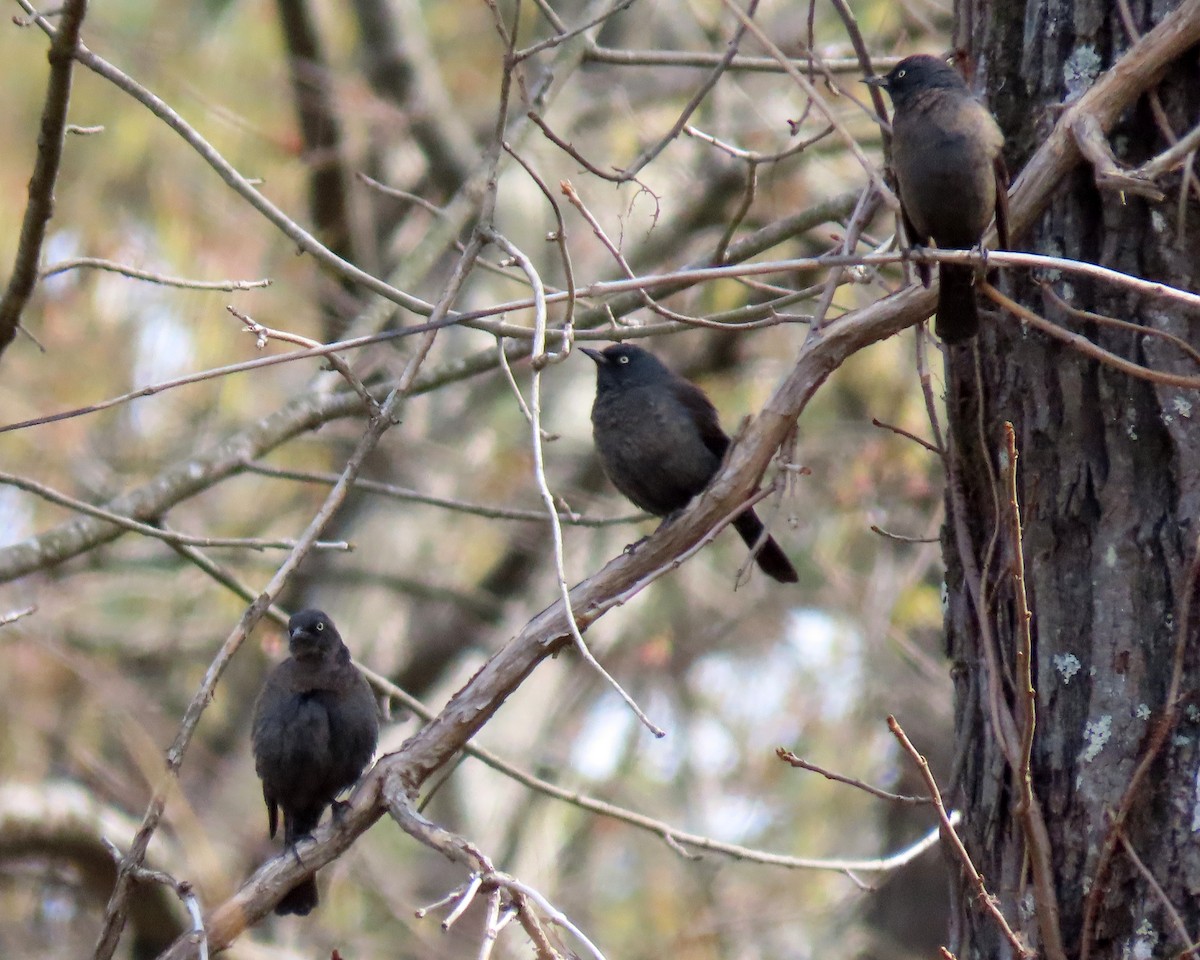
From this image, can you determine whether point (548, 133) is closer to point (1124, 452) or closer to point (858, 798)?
point (1124, 452)

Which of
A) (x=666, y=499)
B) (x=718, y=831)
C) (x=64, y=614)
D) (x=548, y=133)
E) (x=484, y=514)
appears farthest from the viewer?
(x=718, y=831)

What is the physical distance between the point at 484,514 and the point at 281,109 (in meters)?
6.15

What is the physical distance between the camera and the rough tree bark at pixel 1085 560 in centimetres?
292

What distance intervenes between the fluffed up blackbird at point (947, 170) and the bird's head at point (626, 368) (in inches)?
70.7

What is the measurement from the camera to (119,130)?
29.7 ft

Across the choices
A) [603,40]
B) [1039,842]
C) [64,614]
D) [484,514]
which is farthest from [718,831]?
[1039,842]

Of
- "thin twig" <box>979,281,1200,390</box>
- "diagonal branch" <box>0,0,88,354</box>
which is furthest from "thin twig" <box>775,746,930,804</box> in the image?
"diagonal branch" <box>0,0,88,354</box>

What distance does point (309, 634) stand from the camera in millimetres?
5074

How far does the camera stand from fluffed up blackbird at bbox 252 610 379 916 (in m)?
5.23

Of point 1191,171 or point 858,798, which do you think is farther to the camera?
point 858,798

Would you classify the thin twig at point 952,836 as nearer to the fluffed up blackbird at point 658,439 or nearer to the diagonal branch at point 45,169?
the diagonal branch at point 45,169

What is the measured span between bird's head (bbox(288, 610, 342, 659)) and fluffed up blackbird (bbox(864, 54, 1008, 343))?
7.93 feet

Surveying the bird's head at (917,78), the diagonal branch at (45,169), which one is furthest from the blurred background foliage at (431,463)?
the diagonal branch at (45,169)

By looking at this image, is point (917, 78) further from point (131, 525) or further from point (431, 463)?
point (431, 463)
